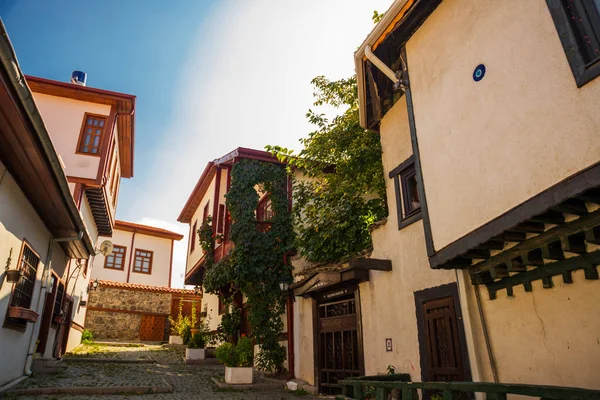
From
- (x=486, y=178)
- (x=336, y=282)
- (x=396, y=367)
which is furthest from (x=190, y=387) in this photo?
(x=486, y=178)

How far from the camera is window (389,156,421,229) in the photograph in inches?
273

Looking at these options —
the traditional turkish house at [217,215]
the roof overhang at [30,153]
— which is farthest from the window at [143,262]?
the roof overhang at [30,153]

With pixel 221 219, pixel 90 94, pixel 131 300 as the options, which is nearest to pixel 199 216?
pixel 221 219

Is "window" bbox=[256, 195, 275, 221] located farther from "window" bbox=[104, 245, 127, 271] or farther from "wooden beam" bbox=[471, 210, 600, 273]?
"window" bbox=[104, 245, 127, 271]

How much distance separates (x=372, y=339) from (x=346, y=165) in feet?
13.4

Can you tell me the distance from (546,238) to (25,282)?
863 centimetres

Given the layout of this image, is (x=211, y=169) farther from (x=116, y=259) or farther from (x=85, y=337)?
(x=116, y=259)

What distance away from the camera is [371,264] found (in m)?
7.01

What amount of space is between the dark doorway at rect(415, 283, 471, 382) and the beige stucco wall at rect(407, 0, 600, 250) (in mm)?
1157

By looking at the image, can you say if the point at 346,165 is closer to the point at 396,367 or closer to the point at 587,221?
the point at 396,367

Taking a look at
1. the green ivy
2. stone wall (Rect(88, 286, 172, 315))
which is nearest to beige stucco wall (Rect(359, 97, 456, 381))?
the green ivy

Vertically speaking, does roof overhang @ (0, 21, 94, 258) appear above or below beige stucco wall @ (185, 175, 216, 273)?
below

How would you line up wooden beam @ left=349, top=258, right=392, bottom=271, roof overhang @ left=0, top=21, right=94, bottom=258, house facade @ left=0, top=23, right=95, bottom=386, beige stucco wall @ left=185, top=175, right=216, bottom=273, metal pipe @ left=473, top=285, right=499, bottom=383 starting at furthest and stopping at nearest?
beige stucco wall @ left=185, top=175, right=216, bottom=273
wooden beam @ left=349, top=258, right=392, bottom=271
house facade @ left=0, top=23, right=95, bottom=386
metal pipe @ left=473, top=285, right=499, bottom=383
roof overhang @ left=0, top=21, right=94, bottom=258

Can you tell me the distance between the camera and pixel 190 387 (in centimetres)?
876
